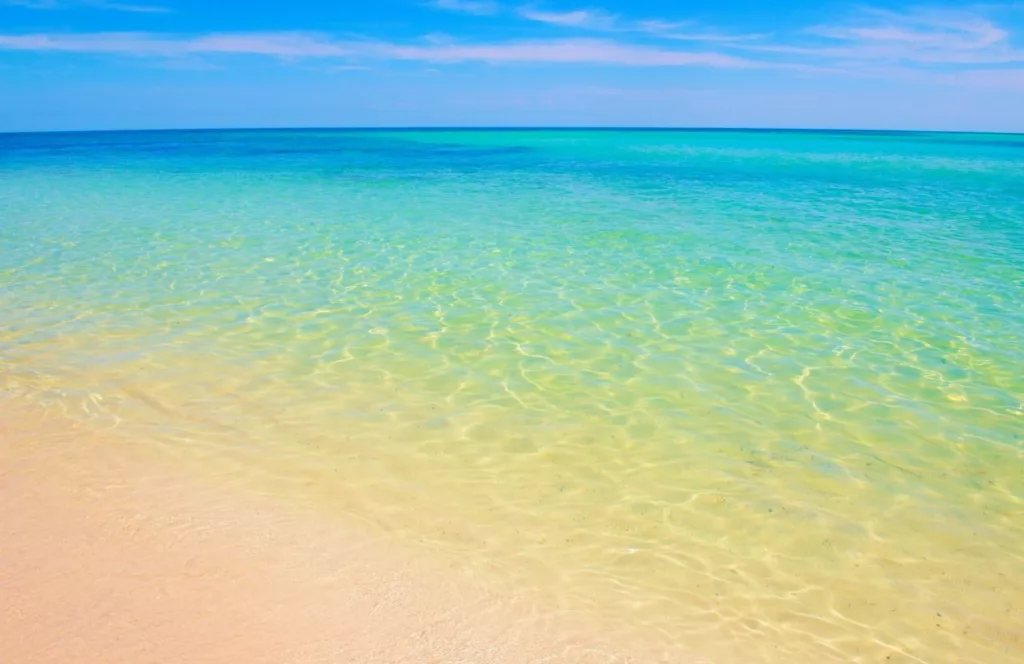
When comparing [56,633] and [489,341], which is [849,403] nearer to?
[489,341]

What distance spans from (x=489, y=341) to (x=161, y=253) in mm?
6116

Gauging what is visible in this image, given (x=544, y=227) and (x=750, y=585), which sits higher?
(x=544, y=227)

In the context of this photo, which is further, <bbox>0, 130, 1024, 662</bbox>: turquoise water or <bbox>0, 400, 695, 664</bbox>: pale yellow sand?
<bbox>0, 130, 1024, 662</bbox>: turquoise water

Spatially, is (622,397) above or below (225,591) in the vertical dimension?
above

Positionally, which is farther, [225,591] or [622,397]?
[622,397]

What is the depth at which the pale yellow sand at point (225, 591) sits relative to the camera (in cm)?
282

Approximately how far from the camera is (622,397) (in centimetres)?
544

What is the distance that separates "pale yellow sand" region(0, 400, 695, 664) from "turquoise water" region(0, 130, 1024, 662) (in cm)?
29

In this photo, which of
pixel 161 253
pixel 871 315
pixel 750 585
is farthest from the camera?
pixel 161 253

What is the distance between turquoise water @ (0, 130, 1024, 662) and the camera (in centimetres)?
345

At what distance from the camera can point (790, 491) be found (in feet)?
13.9

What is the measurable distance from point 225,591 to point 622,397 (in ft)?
10.2

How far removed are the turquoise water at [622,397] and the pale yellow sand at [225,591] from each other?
29cm

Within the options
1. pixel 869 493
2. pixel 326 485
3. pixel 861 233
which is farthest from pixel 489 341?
pixel 861 233
